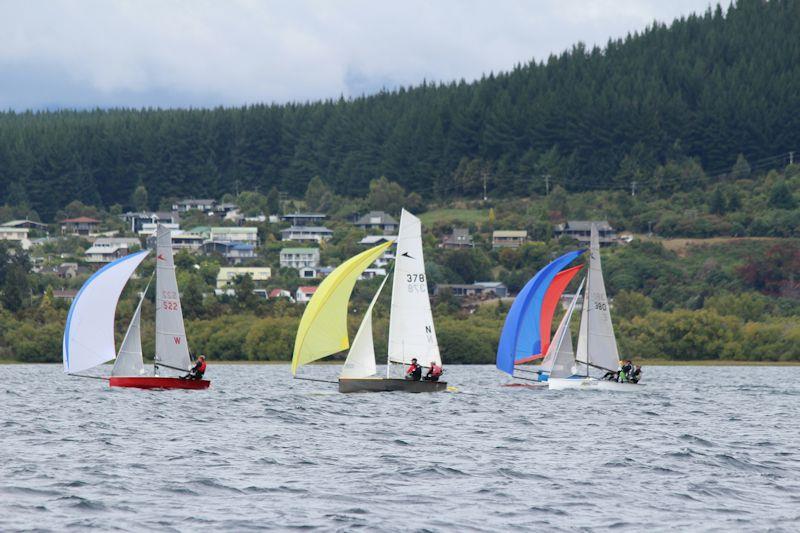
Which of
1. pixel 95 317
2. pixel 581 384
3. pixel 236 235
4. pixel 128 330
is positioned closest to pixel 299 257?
pixel 236 235

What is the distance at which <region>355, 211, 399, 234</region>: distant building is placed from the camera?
191025mm

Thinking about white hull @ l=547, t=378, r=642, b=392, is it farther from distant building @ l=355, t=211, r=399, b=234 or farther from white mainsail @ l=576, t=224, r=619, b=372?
distant building @ l=355, t=211, r=399, b=234

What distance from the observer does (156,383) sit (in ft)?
191

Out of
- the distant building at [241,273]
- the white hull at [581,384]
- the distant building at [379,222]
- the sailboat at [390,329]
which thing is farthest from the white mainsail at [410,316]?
the distant building at [379,222]

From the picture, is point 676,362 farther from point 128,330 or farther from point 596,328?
point 128,330

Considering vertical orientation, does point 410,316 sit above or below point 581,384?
above

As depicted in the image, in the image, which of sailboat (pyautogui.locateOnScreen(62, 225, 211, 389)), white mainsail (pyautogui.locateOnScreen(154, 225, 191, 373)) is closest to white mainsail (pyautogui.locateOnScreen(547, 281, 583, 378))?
sailboat (pyautogui.locateOnScreen(62, 225, 211, 389))

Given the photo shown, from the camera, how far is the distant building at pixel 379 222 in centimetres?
19102

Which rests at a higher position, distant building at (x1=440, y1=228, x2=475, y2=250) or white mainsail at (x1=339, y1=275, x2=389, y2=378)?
distant building at (x1=440, y1=228, x2=475, y2=250)

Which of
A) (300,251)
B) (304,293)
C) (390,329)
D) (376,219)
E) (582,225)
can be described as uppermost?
(376,219)

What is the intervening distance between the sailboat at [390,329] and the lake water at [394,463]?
3.37 ft

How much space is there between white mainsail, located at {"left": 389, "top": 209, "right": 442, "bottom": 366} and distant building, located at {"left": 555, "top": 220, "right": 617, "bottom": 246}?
105205 mm

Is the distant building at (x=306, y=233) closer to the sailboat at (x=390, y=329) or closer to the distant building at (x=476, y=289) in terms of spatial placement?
the distant building at (x=476, y=289)

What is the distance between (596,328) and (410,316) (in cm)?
1269
